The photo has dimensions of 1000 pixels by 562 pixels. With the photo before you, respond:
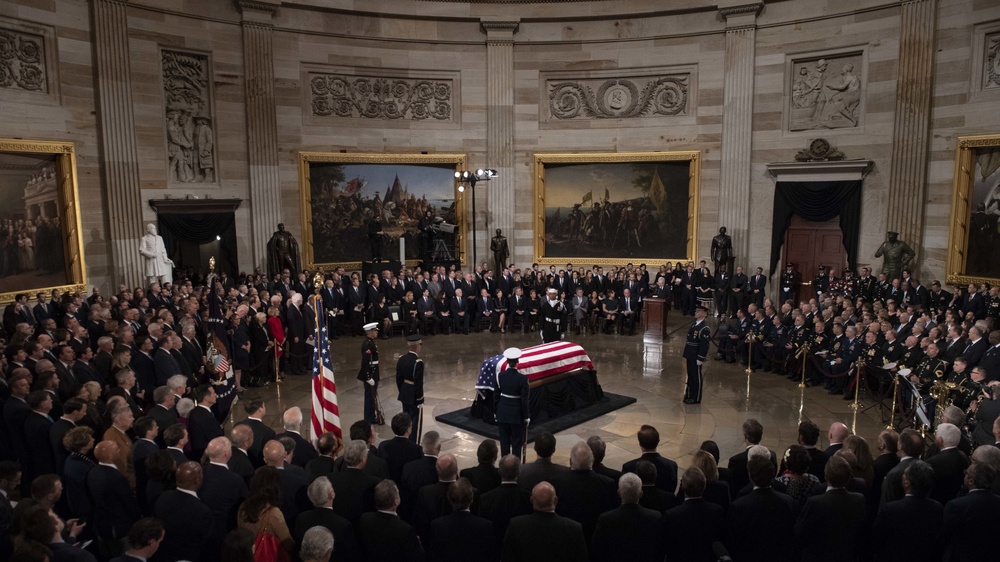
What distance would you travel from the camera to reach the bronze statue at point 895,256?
1680cm

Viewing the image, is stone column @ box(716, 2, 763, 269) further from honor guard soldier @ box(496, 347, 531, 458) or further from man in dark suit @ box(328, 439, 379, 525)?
man in dark suit @ box(328, 439, 379, 525)

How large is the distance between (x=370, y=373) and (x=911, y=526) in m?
6.90

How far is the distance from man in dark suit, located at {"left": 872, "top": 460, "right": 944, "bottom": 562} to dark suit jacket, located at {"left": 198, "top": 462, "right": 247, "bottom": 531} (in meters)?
4.63

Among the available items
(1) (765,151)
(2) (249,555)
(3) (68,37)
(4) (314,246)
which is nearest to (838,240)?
(1) (765,151)

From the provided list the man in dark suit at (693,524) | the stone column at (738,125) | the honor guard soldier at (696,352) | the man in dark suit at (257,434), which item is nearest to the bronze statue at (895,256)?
the stone column at (738,125)

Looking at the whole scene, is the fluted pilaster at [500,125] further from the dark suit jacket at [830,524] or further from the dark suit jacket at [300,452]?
the dark suit jacket at [830,524]

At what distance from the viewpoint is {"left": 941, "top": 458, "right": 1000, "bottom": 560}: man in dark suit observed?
479 centimetres

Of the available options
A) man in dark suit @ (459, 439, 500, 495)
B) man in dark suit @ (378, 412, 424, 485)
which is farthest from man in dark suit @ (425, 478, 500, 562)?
man in dark suit @ (378, 412, 424, 485)

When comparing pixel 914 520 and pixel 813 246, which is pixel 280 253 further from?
pixel 914 520

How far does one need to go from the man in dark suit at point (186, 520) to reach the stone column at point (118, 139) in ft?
46.1

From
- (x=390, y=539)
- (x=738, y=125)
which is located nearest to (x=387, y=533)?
(x=390, y=539)

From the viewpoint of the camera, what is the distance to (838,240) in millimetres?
19047

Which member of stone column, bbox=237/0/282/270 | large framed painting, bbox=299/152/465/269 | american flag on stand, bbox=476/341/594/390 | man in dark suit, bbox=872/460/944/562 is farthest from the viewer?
large framed painting, bbox=299/152/465/269

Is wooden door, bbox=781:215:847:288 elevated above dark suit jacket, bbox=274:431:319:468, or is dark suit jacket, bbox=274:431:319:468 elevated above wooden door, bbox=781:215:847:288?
wooden door, bbox=781:215:847:288
